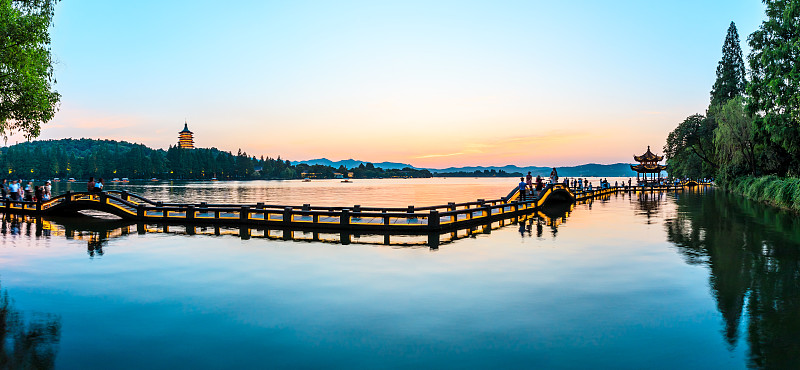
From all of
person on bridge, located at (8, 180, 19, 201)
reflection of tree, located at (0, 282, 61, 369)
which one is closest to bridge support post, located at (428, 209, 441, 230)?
reflection of tree, located at (0, 282, 61, 369)

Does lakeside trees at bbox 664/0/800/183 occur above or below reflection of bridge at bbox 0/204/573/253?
above

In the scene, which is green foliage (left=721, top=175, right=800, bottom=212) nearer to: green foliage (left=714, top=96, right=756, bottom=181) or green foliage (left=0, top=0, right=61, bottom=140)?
green foliage (left=714, top=96, right=756, bottom=181)

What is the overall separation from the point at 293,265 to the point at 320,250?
105 inches

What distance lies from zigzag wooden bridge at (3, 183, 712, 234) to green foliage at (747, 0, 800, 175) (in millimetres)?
15770

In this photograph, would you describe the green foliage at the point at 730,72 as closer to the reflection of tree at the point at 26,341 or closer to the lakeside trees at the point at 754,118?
the lakeside trees at the point at 754,118

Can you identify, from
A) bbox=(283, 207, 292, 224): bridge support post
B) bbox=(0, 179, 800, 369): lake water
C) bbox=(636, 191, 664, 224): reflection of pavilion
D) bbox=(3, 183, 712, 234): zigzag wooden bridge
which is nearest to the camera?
bbox=(0, 179, 800, 369): lake water

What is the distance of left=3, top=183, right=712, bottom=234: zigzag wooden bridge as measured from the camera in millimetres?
20906

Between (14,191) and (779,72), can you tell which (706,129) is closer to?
(779,72)

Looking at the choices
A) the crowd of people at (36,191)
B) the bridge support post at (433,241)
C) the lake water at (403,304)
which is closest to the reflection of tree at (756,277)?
the lake water at (403,304)

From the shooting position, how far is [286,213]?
22000 millimetres

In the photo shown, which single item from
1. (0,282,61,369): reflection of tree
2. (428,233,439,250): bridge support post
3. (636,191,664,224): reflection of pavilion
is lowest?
(636,191,664,224): reflection of pavilion

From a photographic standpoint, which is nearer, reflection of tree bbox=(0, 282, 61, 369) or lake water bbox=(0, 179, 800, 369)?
reflection of tree bbox=(0, 282, 61, 369)

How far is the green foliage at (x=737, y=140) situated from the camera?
1869 inches

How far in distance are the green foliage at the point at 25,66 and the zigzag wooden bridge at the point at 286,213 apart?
19.4 ft
